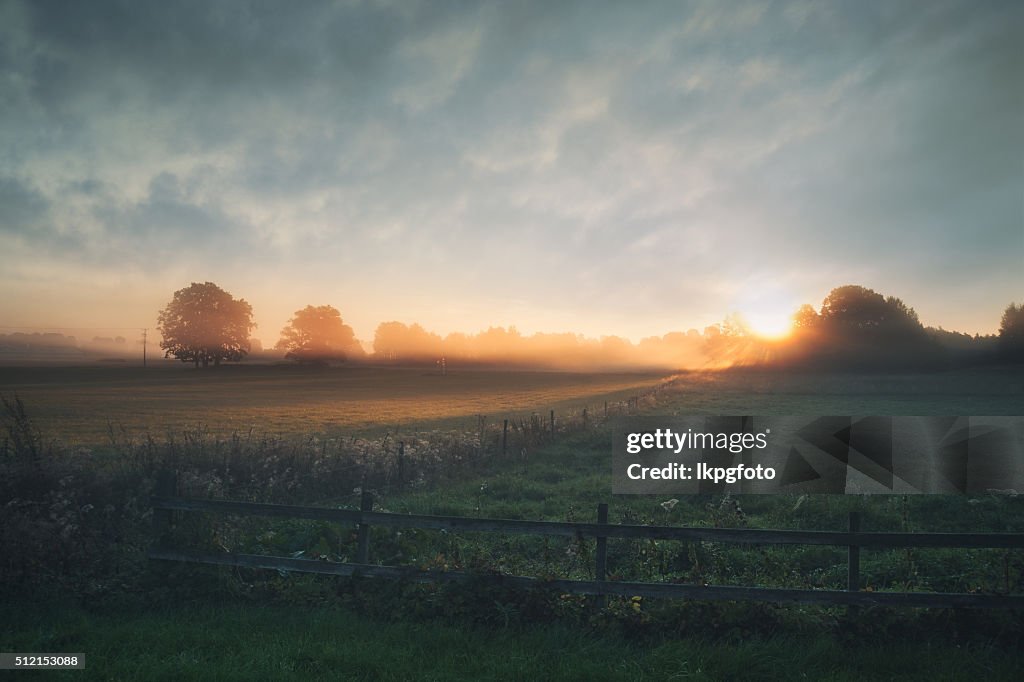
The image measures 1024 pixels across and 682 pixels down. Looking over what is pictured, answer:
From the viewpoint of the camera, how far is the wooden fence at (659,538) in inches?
259

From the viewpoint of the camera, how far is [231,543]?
9.02m

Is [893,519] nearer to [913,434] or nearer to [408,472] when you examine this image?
[408,472]

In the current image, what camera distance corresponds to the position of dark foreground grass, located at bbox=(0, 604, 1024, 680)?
19.0ft

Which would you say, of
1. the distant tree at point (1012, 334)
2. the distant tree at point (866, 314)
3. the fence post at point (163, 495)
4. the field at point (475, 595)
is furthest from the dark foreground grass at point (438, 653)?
the distant tree at point (866, 314)

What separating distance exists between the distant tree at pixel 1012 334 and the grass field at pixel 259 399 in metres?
45.1

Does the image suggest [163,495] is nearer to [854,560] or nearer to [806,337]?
[854,560]

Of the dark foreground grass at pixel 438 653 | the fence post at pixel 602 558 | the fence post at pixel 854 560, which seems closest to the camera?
the dark foreground grass at pixel 438 653

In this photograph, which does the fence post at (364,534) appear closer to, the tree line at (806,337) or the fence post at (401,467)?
the fence post at (401,467)

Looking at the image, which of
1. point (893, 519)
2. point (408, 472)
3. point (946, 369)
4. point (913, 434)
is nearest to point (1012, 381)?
point (946, 369)

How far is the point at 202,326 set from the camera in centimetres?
8056

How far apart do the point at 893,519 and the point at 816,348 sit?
7726cm

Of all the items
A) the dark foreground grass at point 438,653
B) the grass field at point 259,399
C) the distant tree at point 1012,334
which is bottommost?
the grass field at point 259,399

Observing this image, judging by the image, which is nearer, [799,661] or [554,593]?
[799,661]

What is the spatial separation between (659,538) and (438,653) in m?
2.97
